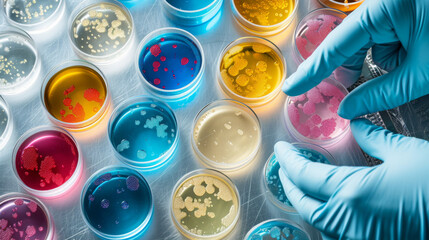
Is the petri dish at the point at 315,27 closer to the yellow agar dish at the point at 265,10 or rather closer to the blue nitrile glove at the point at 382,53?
the yellow agar dish at the point at 265,10

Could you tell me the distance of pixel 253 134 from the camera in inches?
91.4

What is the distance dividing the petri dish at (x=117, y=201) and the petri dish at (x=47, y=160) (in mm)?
130

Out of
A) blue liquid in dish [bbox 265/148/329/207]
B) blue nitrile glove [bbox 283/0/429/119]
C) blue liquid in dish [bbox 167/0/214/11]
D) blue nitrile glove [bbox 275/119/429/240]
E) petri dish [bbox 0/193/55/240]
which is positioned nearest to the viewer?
blue nitrile glove [bbox 275/119/429/240]

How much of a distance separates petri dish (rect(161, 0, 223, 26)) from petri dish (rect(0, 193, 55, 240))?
137cm

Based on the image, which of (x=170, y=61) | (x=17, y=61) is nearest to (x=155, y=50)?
(x=170, y=61)

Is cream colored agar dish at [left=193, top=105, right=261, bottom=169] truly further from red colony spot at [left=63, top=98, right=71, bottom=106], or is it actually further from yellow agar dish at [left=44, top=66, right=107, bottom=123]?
red colony spot at [left=63, top=98, right=71, bottom=106]

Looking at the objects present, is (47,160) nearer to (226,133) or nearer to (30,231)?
(30,231)

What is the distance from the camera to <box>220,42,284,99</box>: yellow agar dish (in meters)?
2.37

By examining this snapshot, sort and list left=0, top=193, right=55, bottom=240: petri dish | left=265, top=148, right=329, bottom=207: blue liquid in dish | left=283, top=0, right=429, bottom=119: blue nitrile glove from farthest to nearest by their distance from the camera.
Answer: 1. left=265, top=148, right=329, bottom=207: blue liquid in dish
2. left=0, top=193, right=55, bottom=240: petri dish
3. left=283, top=0, right=429, bottom=119: blue nitrile glove

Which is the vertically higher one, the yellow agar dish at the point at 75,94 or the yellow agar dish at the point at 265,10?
the yellow agar dish at the point at 265,10

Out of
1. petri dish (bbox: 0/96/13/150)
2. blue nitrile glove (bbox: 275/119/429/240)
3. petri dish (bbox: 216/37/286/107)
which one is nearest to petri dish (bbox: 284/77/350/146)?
petri dish (bbox: 216/37/286/107)

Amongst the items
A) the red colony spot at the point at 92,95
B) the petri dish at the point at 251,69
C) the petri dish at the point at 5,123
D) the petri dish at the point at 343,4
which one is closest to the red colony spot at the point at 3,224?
the petri dish at the point at 5,123

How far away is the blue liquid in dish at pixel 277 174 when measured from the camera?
2.21m

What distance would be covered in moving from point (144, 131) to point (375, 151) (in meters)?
1.31
